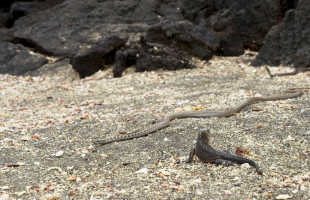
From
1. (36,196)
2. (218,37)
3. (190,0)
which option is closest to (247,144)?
(36,196)

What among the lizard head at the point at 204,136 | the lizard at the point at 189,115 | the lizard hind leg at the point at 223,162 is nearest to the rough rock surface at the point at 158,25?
the lizard at the point at 189,115

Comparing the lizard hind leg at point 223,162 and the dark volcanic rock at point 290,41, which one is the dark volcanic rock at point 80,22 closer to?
the dark volcanic rock at point 290,41

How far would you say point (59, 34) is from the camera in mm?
14008

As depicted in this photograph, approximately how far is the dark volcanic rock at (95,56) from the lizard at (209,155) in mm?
7288

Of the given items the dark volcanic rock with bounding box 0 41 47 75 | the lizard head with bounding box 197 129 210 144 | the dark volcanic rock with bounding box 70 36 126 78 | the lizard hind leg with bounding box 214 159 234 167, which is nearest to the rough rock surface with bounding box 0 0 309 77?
the dark volcanic rock with bounding box 70 36 126 78

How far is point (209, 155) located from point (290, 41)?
693 cm

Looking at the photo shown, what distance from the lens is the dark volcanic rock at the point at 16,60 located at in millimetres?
13109

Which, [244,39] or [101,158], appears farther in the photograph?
[244,39]

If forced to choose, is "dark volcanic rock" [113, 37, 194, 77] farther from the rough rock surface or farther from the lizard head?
the lizard head

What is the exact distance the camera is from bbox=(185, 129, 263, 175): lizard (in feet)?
14.3

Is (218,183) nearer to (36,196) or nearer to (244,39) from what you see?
(36,196)

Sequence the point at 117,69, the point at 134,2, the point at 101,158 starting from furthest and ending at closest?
1. the point at 134,2
2. the point at 117,69
3. the point at 101,158

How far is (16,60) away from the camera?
13469mm

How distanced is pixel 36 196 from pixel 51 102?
4877 millimetres
